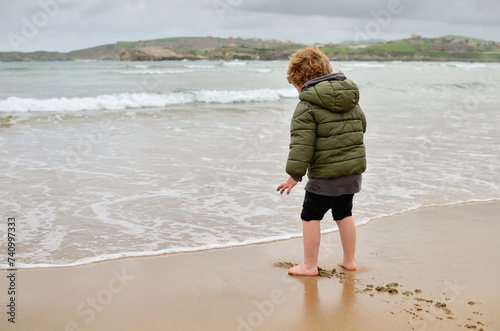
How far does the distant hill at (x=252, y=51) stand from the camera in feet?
353

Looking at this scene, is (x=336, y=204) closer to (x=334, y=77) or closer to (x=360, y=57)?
(x=334, y=77)

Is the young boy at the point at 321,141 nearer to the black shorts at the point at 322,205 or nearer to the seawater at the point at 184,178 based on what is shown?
the black shorts at the point at 322,205

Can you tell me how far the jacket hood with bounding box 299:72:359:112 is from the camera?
3299mm

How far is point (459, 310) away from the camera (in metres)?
3.01

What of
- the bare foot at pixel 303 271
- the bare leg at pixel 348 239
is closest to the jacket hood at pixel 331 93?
the bare leg at pixel 348 239

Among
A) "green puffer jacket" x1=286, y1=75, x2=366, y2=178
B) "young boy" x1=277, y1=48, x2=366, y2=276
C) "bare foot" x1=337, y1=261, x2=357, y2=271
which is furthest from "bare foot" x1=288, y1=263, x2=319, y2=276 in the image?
"green puffer jacket" x1=286, y1=75, x2=366, y2=178

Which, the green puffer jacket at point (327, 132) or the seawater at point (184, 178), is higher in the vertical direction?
the green puffer jacket at point (327, 132)

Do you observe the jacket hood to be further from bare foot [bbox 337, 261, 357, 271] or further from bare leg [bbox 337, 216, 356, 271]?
bare foot [bbox 337, 261, 357, 271]

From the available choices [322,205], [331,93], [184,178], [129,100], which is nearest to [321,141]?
[331,93]

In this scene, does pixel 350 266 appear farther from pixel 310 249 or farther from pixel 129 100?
pixel 129 100

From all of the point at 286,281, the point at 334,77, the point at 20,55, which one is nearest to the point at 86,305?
the point at 286,281

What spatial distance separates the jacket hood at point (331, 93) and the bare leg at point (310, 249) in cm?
86

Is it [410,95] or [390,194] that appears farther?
[410,95]

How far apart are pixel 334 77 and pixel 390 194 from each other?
115 inches
